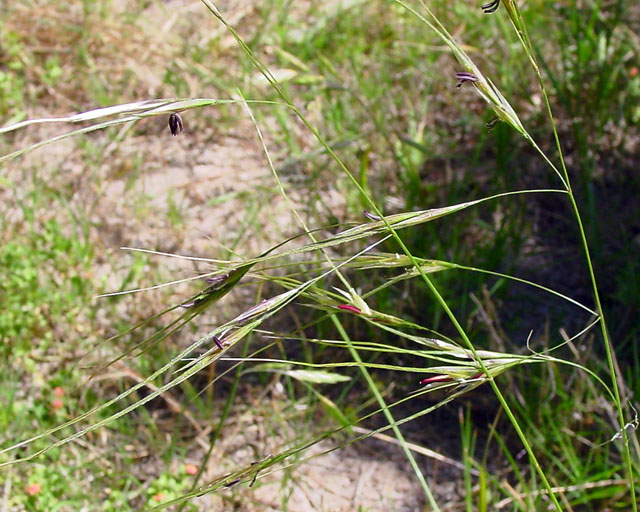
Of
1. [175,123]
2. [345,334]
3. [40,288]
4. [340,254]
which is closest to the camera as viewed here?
[175,123]

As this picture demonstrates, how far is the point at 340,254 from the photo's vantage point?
88.9 inches

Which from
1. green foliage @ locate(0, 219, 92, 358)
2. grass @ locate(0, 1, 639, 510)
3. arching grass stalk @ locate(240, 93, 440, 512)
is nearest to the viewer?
arching grass stalk @ locate(240, 93, 440, 512)

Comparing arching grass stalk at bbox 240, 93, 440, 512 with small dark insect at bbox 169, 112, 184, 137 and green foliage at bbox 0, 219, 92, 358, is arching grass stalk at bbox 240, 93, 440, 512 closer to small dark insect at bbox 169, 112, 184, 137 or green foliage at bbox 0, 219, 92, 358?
small dark insect at bbox 169, 112, 184, 137

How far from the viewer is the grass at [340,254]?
5.80 feet

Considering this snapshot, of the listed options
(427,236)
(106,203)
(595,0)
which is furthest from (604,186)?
(106,203)

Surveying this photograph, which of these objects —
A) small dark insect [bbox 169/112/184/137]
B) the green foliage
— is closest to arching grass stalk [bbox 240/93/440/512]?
small dark insect [bbox 169/112/184/137]

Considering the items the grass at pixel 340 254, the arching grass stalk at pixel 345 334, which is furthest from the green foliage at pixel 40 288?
the arching grass stalk at pixel 345 334

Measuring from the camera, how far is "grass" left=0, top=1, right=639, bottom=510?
1769 mm

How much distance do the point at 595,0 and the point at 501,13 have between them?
324 millimetres

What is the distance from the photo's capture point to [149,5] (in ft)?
10.8

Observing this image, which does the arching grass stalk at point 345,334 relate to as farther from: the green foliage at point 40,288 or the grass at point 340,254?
the green foliage at point 40,288

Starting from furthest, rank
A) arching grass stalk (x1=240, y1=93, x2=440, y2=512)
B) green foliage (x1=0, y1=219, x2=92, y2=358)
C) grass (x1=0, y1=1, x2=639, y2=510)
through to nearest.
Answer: green foliage (x1=0, y1=219, x2=92, y2=358), grass (x1=0, y1=1, x2=639, y2=510), arching grass stalk (x1=240, y1=93, x2=440, y2=512)

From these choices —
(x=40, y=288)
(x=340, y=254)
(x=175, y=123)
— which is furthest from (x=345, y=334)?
(x=40, y=288)

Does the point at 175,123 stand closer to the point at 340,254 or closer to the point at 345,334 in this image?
the point at 345,334
